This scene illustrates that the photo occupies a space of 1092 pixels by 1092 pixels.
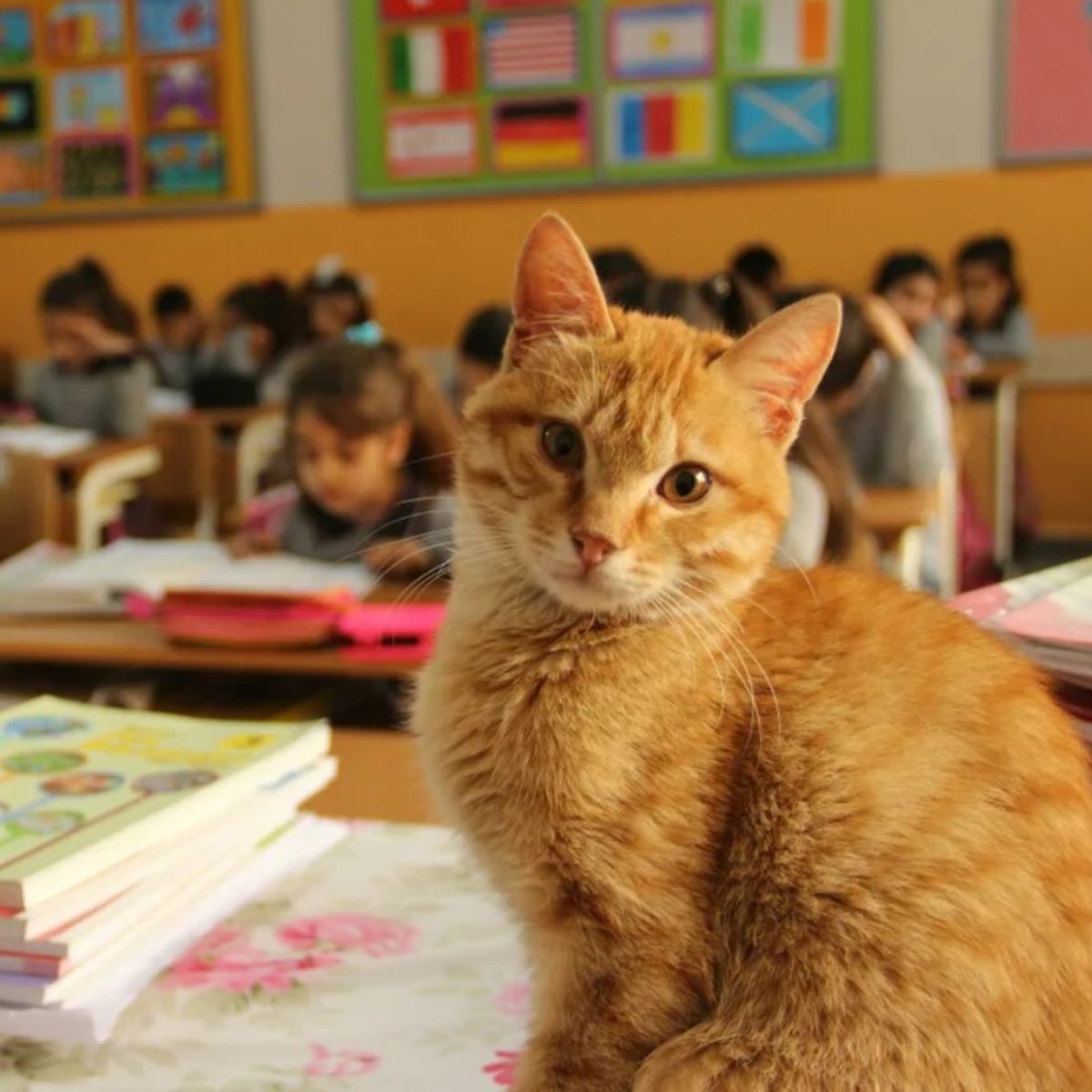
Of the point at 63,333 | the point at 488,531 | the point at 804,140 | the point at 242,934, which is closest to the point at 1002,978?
the point at 488,531

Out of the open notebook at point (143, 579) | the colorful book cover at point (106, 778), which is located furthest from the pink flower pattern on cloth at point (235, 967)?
the open notebook at point (143, 579)

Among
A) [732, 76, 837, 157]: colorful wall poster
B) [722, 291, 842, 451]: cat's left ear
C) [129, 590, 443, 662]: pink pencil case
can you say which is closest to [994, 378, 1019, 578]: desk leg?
[732, 76, 837, 157]: colorful wall poster

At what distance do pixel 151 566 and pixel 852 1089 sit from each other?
1645mm

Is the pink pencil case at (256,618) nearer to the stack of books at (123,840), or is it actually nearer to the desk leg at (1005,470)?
the stack of books at (123,840)

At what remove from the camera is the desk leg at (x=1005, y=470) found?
4484 millimetres

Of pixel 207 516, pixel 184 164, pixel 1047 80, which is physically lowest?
pixel 207 516

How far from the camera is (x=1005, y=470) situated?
4832 mm

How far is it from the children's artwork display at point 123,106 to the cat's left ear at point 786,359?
18.3 ft

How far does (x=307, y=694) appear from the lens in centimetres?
192

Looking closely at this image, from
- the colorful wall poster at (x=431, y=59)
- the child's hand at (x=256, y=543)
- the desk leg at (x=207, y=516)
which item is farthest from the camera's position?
the colorful wall poster at (x=431, y=59)

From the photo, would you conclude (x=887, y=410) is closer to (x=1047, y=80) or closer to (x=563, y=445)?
(x=563, y=445)

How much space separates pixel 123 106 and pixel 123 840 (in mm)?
6040

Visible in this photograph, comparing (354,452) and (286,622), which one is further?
(354,452)

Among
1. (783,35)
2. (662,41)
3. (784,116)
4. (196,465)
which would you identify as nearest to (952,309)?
(784,116)
